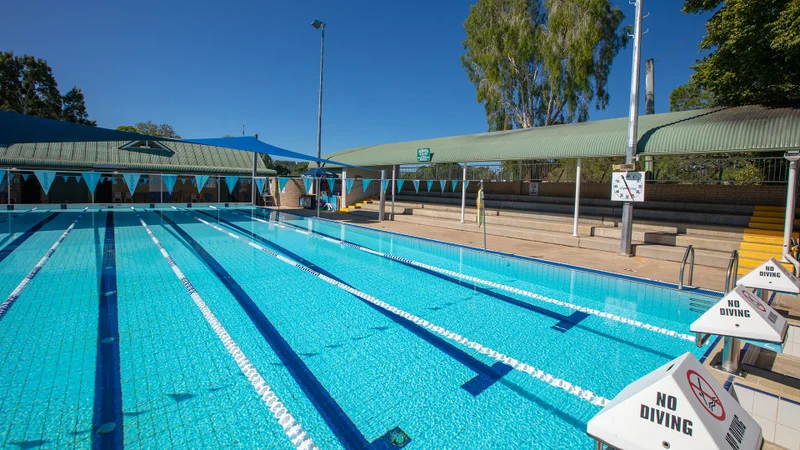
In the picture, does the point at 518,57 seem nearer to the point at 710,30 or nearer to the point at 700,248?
the point at 710,30

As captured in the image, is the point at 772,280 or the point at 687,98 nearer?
the point at 772,280

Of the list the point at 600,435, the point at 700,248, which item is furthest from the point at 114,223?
the point at 700,248

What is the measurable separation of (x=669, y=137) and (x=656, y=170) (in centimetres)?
1079

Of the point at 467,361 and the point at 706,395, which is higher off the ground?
the point at 706,395

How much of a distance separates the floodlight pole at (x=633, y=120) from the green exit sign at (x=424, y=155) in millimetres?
7640

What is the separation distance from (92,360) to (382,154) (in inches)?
621

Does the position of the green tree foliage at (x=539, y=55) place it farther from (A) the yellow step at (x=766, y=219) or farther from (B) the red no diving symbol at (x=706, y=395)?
(B) the red no diving symbol at (x=706, y=395)

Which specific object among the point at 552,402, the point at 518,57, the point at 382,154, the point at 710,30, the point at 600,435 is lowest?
the point at 552,402

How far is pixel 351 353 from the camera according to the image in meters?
4.18

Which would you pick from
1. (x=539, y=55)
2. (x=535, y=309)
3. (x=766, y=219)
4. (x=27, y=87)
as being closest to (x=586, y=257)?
(x=535, y=309)

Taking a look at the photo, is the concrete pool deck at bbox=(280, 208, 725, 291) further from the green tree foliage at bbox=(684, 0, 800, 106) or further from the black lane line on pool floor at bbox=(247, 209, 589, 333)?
the green tree foliage at bbox=(684, 0, 800, 106)

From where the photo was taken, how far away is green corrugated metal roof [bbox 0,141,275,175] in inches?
773

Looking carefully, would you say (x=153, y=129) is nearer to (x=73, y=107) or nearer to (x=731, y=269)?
(x=73, y=107)

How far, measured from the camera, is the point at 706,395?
1581 millimetres
